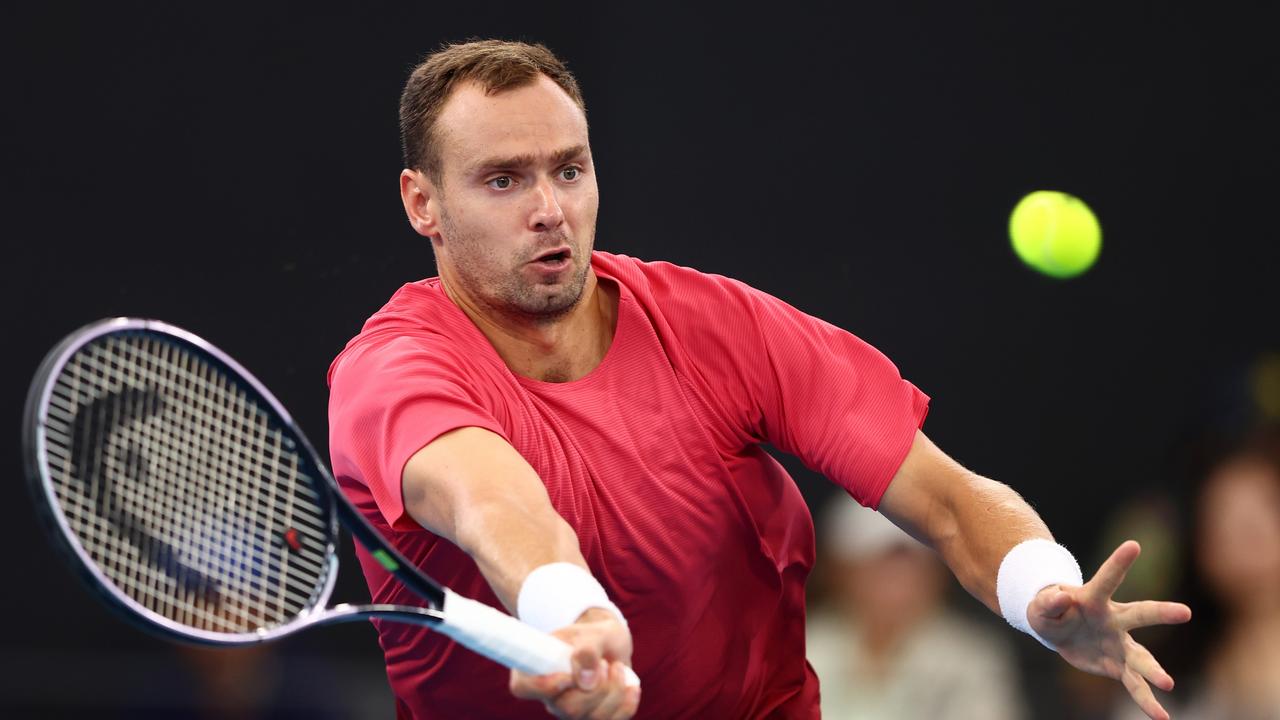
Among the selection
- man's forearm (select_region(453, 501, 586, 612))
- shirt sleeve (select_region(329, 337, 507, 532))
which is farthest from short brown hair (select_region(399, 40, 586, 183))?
man's forearm (select_region(453, 501, 586, 612))

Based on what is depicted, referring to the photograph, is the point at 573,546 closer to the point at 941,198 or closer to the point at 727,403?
the point at 727,403

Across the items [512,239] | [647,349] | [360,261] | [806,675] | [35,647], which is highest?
[512,239]

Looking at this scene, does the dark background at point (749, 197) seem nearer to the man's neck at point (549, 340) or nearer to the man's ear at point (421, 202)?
the man's ear at point (421, 202)

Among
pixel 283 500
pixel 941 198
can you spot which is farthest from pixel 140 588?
pixel 941 198

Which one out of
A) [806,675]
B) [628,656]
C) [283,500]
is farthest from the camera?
[806,675]

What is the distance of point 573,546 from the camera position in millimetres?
1856

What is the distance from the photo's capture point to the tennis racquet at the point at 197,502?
1690mm

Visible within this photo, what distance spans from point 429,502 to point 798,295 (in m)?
2.54

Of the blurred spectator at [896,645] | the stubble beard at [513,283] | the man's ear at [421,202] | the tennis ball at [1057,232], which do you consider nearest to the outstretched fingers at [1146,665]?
the stubble beard at [513,283]

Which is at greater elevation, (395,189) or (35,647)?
(395,189)

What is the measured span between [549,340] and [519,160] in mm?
268

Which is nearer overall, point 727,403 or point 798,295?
point 727,403

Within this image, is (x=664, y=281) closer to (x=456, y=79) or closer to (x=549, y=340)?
(x=549, y=340)

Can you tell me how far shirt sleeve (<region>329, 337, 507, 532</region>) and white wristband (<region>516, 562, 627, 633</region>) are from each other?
0.87ft
